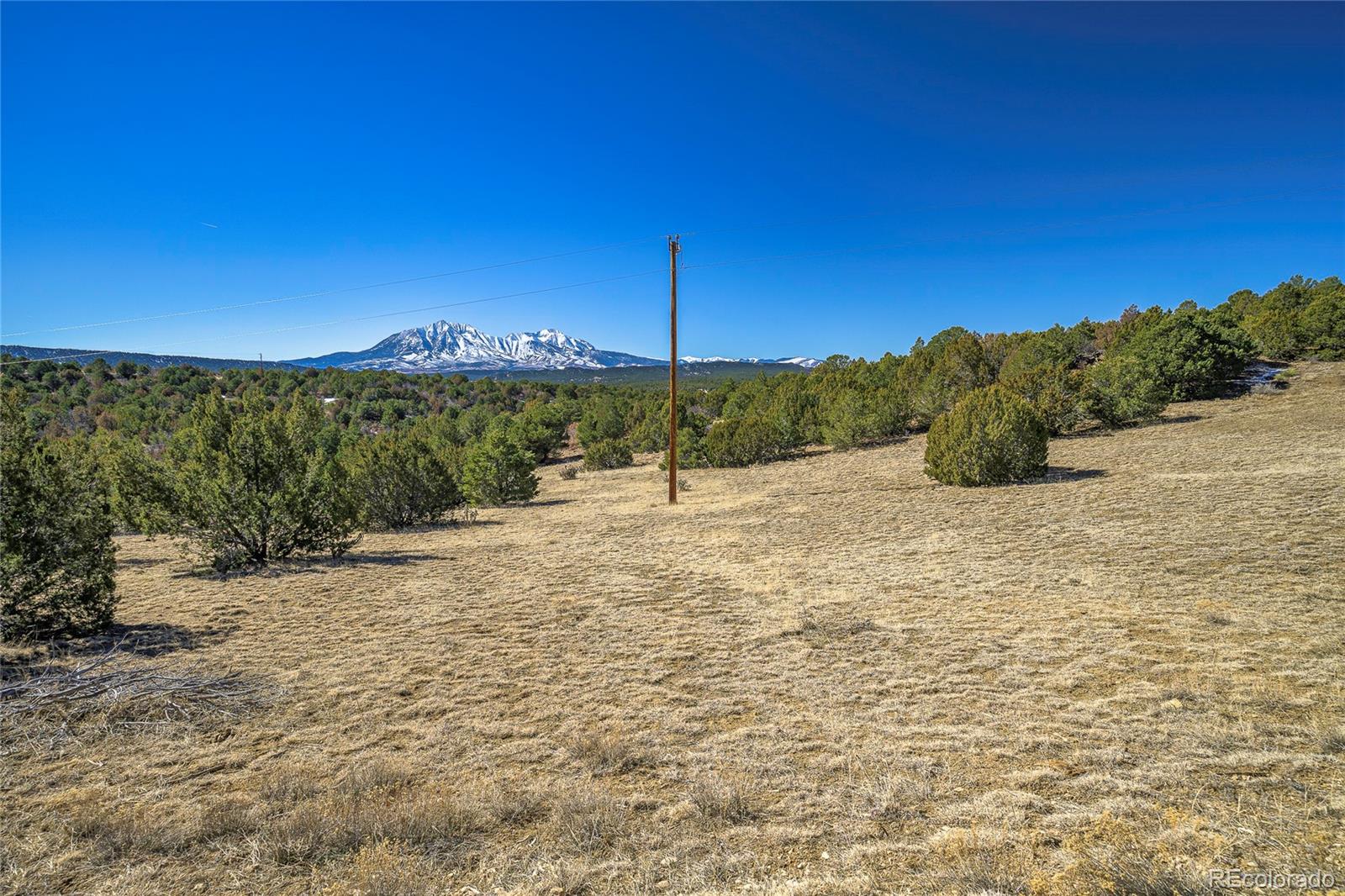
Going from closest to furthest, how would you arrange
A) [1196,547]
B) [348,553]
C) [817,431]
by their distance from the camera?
A: [1196,547] → [348,553] → [817,431]

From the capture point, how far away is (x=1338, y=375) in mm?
27484

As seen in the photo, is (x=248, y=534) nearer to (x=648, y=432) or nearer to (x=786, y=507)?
(x=786, y=507)

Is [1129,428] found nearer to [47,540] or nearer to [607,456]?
[607,456]

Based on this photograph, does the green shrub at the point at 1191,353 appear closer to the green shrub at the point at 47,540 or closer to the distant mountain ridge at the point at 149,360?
the green shrub at the point at 47,540

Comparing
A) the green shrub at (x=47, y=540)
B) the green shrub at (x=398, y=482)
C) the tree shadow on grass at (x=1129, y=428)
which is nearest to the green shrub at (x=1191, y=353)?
the tree shadow on grass at (x=1129, y=428)

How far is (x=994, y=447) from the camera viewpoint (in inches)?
675

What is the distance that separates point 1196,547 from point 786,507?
9474 millimetres

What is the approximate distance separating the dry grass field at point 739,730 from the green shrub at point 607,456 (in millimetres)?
24445

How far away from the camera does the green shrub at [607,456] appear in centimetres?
3547

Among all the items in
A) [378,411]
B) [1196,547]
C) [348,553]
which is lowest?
[348,553]

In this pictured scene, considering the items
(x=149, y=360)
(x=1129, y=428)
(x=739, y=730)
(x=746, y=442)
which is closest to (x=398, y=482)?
(x=739, y=730)

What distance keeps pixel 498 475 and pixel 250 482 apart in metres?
12.0

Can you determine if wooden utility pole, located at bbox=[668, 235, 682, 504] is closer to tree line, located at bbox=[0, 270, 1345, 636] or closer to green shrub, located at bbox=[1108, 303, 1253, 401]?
tree line, located at bbox=[0, 270, 1345, 636]

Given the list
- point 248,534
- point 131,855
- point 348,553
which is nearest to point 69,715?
point 131,855
